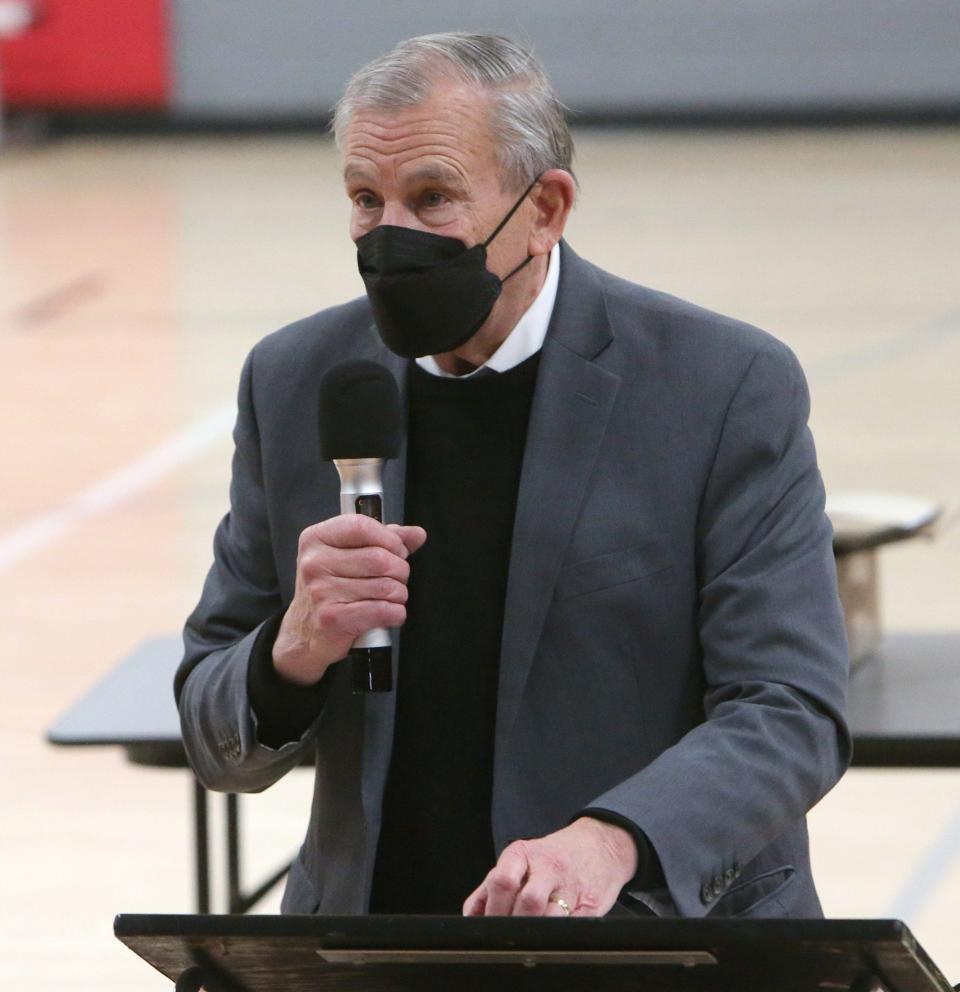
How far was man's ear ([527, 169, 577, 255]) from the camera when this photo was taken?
2336 millimetres

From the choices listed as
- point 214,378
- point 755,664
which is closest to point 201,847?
point 755,664

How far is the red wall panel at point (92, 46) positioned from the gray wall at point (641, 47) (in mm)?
252

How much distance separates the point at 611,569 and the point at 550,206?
0.41 meters

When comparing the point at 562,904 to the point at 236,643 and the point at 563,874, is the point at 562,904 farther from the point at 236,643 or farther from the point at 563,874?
the point at 236,643

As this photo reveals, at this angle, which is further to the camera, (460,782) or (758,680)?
(460,782)

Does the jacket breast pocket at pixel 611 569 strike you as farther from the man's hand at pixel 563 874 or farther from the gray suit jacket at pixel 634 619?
the man's hand at pixel 563 874

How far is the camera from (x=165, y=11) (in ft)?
57.5

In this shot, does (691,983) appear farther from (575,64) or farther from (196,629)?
(575,64)

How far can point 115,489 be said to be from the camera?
25.5 ft

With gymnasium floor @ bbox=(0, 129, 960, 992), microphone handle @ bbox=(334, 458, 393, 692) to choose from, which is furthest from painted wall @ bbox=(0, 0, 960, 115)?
microphone handle @ bbox=(334, 458, 393, 692)

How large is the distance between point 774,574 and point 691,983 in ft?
1.87

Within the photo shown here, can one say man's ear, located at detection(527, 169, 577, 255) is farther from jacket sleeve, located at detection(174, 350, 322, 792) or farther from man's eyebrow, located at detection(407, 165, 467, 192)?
jacket sleeve, located at detection(174, 350, 322, 792)

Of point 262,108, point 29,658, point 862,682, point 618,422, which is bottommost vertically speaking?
point 262,108

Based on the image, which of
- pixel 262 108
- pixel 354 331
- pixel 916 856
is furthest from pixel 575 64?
pixel 354 331
